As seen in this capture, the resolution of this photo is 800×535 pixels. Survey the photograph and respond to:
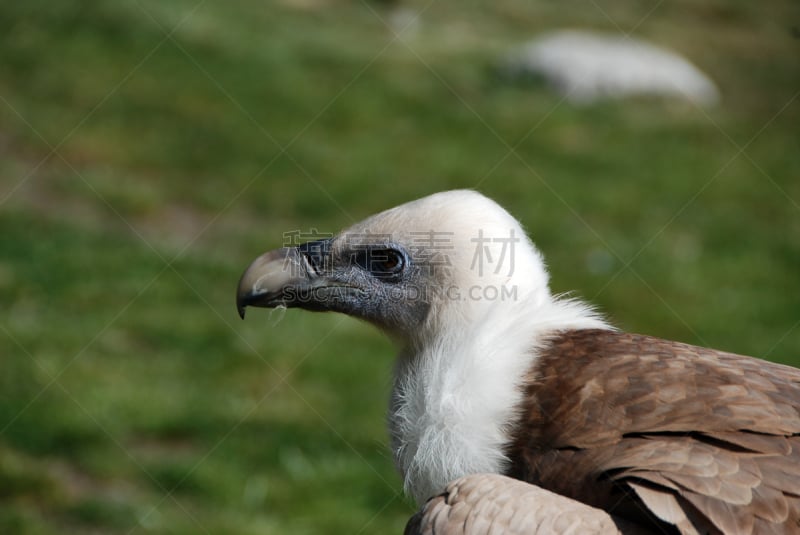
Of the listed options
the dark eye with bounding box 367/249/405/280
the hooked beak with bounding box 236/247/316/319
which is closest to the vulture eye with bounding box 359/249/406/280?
the dark eye with bounding box 367/249/405/280

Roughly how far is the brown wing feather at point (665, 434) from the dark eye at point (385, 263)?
0.56m

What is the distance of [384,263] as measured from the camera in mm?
3094

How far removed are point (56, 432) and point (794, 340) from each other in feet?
14.9

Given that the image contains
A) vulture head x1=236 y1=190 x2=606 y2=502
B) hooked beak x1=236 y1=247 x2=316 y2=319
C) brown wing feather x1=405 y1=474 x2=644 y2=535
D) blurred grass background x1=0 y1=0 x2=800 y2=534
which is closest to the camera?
brown wing feather x1=405 y1=474 x2=644 y2=535

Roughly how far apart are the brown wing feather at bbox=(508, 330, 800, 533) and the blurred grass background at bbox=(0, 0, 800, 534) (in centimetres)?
213

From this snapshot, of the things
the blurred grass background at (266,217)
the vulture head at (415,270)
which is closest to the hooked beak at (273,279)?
the vulture head at (415,270)

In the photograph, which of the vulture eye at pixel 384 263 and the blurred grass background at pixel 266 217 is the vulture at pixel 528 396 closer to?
the vulture eye at pixel 384 263

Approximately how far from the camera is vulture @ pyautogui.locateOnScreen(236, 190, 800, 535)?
2.27m

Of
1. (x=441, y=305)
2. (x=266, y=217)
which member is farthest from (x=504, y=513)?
(x=266, y=217)

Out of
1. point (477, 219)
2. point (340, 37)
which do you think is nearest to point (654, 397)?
point (477, 219)

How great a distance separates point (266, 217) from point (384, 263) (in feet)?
14.2

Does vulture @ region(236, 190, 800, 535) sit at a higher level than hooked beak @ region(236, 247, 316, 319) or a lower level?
higher

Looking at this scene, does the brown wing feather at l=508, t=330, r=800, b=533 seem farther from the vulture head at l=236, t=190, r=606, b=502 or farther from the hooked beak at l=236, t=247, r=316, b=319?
the hooked beak at l=236, t=247, r=316, b=319

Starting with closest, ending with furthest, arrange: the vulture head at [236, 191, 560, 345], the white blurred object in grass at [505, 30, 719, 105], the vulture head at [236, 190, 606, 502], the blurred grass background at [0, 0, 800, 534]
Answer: the vulture head at [236, 190, 606, 502] < the vulture head at [236, 191, 560, 345] < the blurred grass background at [0, 0, 800, 534] < the white blurred object in grass at [505, 30, 719, 105]
